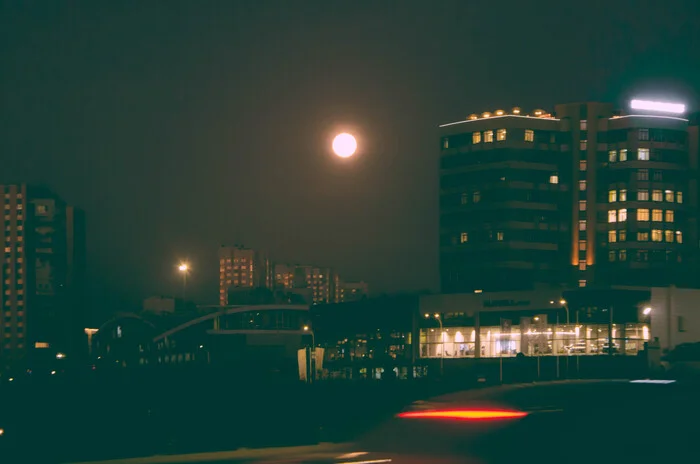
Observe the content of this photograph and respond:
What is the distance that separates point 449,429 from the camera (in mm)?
18234

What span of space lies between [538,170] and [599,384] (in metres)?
159

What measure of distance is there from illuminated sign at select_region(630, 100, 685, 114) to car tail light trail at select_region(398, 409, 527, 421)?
173 m

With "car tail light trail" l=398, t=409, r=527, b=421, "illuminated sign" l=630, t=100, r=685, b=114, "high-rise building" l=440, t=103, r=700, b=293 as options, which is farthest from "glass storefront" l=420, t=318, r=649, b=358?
"car tail light trail" l=398, t=409, r=527, b=421

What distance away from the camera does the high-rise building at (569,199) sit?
569 ft

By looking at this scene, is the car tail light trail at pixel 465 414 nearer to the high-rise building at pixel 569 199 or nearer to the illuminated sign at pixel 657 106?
the high-rise building at pixel 569 199

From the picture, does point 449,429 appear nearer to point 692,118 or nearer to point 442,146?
point 442,146

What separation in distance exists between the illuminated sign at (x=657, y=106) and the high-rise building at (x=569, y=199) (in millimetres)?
425

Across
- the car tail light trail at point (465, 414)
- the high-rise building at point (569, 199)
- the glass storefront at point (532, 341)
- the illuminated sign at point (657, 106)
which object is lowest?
the glass storefront at point (532, 341)

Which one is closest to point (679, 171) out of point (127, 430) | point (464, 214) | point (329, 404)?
point (464, 214)

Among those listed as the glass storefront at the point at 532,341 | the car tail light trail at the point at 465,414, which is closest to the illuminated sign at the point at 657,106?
the glass storefront at the point at 532,341

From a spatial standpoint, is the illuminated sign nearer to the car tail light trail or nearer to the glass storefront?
the glass storefront

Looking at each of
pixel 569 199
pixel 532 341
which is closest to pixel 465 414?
pixel 532 341

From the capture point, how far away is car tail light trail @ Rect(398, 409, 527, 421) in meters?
18.3

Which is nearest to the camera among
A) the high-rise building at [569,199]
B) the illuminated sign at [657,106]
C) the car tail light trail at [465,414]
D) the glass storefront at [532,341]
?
the car tail light trail at [465,414]
